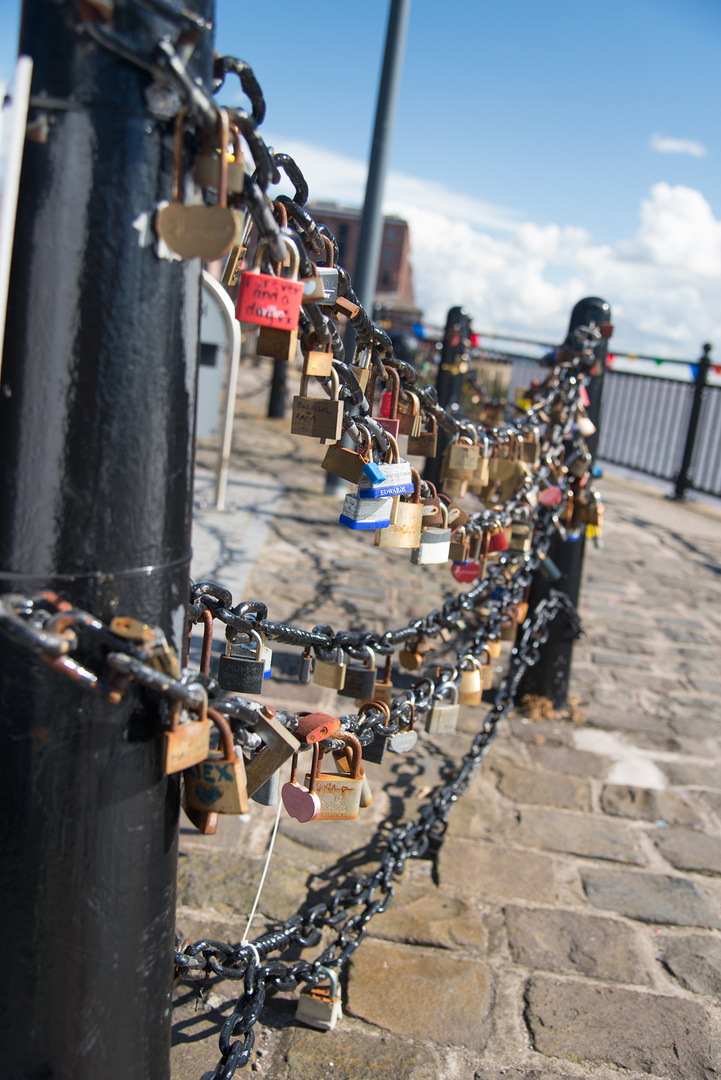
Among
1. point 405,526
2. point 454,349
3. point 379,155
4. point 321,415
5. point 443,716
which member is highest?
point 379,155

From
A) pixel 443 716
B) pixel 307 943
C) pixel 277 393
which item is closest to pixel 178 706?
pixel 307 943

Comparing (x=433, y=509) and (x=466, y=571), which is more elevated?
(x=433, y=509)

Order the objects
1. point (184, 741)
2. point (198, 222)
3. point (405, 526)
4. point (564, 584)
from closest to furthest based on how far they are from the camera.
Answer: point (198, 222) → point (184, 741) → point (405, 526) → point (564, 584)

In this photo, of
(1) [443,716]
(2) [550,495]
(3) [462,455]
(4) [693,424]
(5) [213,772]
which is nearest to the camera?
(5) [213,772]

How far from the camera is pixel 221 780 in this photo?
116 centimetres

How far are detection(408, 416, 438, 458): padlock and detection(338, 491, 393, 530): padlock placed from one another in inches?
14.6

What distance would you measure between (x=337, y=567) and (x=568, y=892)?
3330 millimetres

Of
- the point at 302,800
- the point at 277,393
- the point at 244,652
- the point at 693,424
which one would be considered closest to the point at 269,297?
the point at 244,652

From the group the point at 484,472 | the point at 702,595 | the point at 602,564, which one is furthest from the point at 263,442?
the point at 484,472

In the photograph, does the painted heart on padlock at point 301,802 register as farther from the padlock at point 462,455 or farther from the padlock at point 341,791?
the padlock at point 462,455

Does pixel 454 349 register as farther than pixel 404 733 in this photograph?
Yes

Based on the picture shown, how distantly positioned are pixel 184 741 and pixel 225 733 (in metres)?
0.09

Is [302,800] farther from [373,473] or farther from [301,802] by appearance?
[373,473]

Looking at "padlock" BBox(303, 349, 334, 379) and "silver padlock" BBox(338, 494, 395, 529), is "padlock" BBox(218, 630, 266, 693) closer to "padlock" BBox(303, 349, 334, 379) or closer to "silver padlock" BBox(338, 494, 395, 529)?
"silver padlock" BBox(338, 494, 395, 529)
